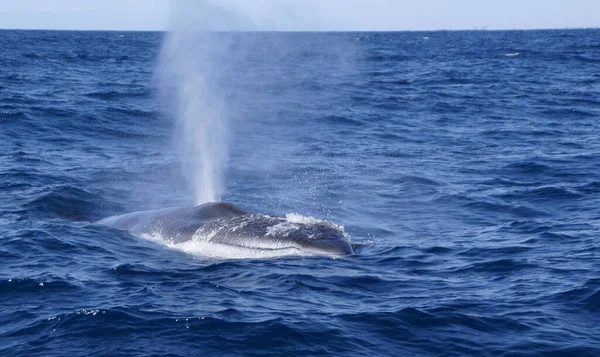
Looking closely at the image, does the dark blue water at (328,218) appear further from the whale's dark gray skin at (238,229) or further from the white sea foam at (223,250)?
the whale's dark gray skin at (238,229)

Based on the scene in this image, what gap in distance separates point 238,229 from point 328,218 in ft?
14.9

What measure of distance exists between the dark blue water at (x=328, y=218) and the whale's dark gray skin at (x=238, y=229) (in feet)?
1.95

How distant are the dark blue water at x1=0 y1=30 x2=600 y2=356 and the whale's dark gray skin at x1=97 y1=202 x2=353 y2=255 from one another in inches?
23.4

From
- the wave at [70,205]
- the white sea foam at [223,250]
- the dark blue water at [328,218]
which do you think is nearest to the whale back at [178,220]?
the white sea foam at [223,250]

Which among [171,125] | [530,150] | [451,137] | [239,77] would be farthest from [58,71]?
[530,150]

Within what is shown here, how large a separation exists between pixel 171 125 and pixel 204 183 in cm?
1545

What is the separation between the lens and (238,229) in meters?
18.1

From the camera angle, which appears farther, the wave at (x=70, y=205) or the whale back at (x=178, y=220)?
the wave at (x=70, y=205)

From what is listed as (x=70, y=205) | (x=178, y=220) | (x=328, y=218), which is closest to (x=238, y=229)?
(x=178, y=220)

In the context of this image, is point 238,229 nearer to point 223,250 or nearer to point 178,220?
point 223,250

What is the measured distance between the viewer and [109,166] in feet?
96.3

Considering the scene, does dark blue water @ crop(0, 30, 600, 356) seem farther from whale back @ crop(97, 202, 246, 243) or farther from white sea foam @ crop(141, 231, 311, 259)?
whale back @ crop(97, 202, 246, 243)

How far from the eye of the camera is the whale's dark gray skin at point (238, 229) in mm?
17500

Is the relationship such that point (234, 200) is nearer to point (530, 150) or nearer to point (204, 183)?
point (204, 183)
